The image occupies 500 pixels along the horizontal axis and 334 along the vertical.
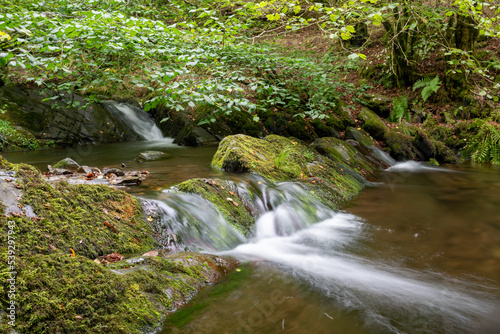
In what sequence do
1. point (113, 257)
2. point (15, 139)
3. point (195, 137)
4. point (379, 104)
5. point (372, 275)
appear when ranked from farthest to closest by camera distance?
point (379, 104) → point (195, 137) → point (15, 139) → point (372, 275) → point (113, 257)

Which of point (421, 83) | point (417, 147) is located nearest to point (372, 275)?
point (417, 147)

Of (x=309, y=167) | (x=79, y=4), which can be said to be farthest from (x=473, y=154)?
(x=79, y=4)

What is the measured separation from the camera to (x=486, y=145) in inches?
398

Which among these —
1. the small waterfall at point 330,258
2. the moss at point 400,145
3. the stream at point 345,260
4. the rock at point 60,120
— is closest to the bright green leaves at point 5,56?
the stream at point 345,260

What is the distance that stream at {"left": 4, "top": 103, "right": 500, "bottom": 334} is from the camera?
239 cm

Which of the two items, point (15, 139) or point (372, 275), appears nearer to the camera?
point (372, 275)

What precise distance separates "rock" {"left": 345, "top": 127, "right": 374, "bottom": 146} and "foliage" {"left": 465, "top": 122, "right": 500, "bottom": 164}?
3.44 metres

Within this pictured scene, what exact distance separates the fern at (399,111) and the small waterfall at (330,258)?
27.9 ft

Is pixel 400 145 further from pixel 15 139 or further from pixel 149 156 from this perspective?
pixel 15 139

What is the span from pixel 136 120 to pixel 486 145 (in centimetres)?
1315

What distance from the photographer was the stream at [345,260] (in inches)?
94.3

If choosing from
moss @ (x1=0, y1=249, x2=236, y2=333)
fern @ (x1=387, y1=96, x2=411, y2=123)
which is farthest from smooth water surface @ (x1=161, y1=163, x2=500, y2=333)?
fern @ (x1=387, y1=96, x2=411, y2=123)

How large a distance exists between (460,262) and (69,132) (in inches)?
492

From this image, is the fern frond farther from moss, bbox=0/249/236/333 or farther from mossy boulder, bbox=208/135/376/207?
moss, bbox=0/249/236/333
